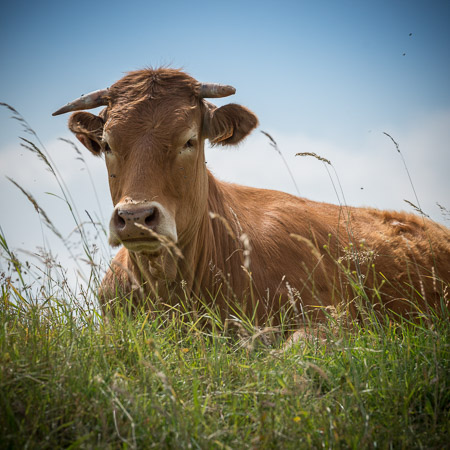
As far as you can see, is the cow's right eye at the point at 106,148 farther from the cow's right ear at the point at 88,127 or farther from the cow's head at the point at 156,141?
the cow's right ear at the point at 88,127

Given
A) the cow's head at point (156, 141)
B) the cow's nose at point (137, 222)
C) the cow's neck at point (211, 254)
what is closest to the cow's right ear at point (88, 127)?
the cow's head at point (156, 141)

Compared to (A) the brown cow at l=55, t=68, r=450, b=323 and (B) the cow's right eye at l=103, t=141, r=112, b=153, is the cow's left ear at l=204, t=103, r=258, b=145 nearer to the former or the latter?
(A) the brown cow at l=55, t=68, r=450, b=323

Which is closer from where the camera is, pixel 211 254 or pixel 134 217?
pixel 134 217

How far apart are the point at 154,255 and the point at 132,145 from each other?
97cm

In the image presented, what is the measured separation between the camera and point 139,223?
3.49m

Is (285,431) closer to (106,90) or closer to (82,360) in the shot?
(82,360)

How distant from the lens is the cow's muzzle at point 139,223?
11.5 ft

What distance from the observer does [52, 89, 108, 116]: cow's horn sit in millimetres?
4773

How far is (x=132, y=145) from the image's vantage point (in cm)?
411

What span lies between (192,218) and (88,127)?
158 centimetres

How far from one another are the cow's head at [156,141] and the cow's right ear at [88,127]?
0.03 ft

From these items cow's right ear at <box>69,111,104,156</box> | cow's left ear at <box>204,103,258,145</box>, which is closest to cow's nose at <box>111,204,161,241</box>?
cow's left ear at <box>204,103,258,145</box>

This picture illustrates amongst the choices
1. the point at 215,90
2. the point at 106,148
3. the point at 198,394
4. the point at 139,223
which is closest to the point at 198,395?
the point at 198,394

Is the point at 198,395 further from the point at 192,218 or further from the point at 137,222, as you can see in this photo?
the point at 192,218
